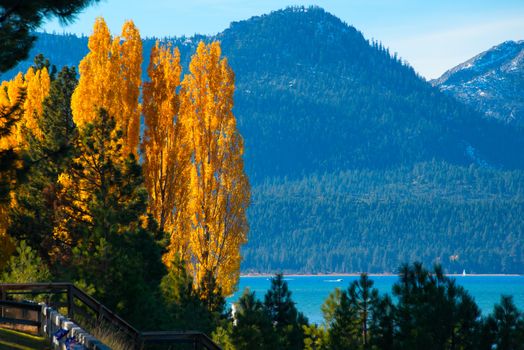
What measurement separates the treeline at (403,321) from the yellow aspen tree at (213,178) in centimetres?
445

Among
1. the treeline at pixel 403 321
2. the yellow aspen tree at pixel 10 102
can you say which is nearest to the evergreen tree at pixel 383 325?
the treeline at pixel 403 321

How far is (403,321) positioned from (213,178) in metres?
13.1

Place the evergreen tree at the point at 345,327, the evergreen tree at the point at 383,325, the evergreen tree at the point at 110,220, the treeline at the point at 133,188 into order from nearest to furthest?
the evergreen tree at the point at 110,220 → the evergreen tree at the point at 383,325 → the treeline at the point at 133,188 → the evergreen tree at the point at 345,327

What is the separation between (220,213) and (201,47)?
6.95m

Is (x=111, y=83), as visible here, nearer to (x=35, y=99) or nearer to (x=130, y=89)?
(x=130, y=89)

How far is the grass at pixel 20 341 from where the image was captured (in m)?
15.9

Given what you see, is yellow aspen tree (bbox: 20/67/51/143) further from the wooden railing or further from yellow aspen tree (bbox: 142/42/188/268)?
the wooden railing

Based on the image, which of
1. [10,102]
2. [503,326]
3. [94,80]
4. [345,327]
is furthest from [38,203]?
[503,326]

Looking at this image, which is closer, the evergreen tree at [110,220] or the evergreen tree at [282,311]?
the evergreen tree at [110,220]

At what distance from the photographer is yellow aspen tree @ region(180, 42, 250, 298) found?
117 ft

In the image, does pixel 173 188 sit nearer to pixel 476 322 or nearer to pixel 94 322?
pixel 476 322

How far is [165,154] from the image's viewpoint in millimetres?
34469

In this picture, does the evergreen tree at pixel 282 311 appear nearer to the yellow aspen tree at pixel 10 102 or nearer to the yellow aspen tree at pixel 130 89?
the yellow aspen tree at pixel 130 89

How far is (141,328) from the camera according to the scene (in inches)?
997
